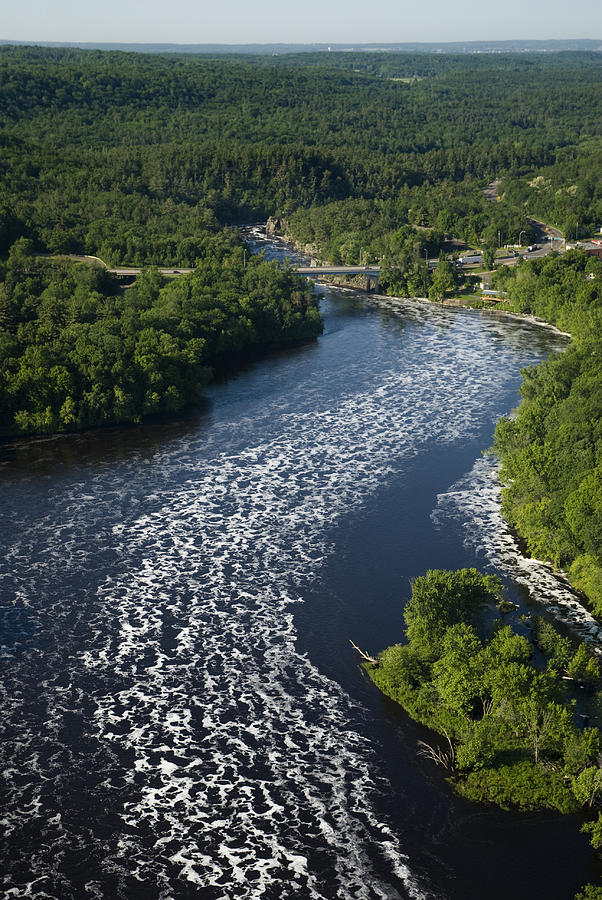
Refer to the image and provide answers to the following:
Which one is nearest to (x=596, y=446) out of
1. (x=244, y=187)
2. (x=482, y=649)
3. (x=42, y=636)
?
(x=482, y=649)

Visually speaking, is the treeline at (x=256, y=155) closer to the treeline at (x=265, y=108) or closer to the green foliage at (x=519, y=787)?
the treeline at (x=265, y=108)

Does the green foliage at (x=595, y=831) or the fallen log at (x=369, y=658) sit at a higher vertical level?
the green foliage at (x=595, y=831)

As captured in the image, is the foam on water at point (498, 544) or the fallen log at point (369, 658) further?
the foam on water at point (498, 544)

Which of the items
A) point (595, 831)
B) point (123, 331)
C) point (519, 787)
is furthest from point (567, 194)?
point (595, 831)

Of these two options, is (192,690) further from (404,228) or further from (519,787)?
(404,228)

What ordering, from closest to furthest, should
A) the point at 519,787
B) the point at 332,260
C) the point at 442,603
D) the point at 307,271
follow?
the point at 519,787 → the point at 442,603 → the point at 307,271 → the point at 332,260

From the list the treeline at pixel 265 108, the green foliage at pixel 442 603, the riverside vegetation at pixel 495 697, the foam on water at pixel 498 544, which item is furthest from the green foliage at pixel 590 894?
the treeline at pixel 265 108

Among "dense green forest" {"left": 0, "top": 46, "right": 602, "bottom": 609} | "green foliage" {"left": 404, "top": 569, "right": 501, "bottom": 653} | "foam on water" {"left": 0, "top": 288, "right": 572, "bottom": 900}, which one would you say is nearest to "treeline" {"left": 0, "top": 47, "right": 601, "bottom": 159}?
"dense green forest" {"left": 0, "top": 46, "right": 602, "bottom": 609}
